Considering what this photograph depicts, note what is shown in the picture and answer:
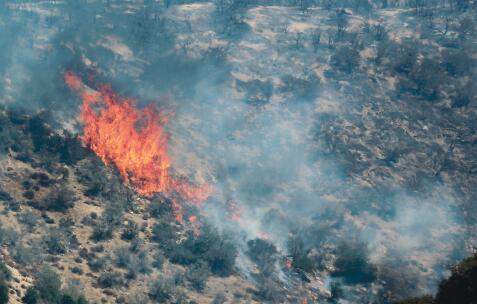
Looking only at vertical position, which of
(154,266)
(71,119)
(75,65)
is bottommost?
(154,266)

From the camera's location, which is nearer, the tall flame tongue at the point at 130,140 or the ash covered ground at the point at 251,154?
the ash covered ground at the point at 251,154

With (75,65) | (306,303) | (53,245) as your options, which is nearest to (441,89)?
(306,303)

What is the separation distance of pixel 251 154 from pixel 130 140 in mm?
15149

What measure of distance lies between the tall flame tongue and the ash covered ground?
1132mm

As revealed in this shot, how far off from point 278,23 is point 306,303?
5898 cm

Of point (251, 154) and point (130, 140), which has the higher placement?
point (130, 140)

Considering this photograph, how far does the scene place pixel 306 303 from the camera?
40938 millimetres

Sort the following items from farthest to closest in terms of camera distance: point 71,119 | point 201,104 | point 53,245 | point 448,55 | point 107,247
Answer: point 448,55, point 201,104, point 71,119, point 107,247, point 53,245

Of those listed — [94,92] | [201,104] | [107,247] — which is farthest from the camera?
[201,104]

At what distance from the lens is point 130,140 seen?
54344mm

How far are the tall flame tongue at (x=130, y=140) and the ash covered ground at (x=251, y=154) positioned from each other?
113cm

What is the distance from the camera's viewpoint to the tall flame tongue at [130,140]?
50.7 m

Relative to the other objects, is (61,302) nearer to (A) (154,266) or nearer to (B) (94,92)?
(A) (154,266)

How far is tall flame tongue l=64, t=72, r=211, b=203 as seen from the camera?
166ft
